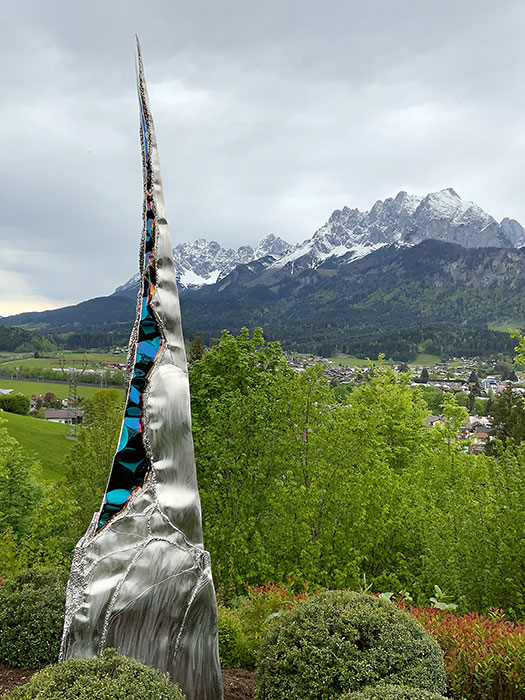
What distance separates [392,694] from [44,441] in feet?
178

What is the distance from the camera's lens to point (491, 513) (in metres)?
11.1

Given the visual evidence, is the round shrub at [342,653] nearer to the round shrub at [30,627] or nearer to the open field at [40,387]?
the round shrub at [30,627]

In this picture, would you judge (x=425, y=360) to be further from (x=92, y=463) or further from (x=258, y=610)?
(x=258, y=610)

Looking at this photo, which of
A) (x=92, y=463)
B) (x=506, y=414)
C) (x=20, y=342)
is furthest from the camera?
(x=20, y=342)

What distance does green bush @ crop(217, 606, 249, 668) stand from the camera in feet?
27.7

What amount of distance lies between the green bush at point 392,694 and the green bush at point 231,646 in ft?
12.4

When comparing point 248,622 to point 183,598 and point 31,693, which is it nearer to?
point 183,598

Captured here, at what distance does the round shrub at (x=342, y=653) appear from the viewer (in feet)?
Answer: 19.0

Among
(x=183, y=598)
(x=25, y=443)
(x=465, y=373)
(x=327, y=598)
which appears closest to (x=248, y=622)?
(x=327, y=598)

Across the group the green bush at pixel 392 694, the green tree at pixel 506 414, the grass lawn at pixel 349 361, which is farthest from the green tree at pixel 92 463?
the grass lawn at pixel 349 361

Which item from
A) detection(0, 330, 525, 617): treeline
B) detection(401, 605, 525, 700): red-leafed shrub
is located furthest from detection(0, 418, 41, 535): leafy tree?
detection(401, 605, 525, 700): red-leafed shrub

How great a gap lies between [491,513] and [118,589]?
28.9 feet

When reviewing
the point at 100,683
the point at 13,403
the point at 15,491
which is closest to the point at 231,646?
the point at 100,683

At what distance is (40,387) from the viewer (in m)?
105
